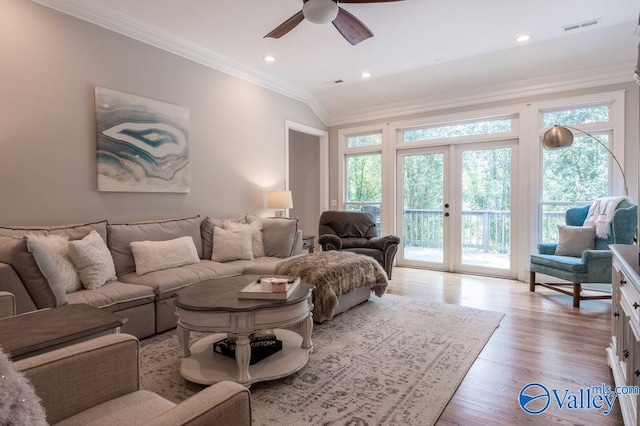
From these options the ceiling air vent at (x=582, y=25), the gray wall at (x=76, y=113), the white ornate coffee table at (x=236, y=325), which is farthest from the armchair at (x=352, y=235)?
the ceiling air vent at (x=582, y=25)

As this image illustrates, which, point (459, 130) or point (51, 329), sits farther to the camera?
point (459, 130)

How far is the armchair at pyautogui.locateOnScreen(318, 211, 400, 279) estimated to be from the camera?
183 inches

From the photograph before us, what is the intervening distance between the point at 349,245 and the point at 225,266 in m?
1.86

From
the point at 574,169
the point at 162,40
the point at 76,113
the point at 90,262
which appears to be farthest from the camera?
the point at 574,169

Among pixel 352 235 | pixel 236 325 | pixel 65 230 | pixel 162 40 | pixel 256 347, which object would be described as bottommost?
Result: pixel 256 347

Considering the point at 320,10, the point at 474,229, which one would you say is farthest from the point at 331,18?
the point at 474,229

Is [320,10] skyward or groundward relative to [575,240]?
skyward

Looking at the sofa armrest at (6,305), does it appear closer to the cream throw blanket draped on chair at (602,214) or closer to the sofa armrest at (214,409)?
the sofa armrest at (214,409)

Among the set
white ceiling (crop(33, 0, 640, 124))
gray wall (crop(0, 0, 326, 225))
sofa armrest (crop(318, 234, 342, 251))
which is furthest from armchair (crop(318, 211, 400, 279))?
white ceiling (crop(33, 0, 640, 124))

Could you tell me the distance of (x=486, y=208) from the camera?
5.31m

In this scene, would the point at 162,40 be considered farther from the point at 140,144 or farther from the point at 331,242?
the point at 331,242

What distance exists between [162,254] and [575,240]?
4444mm

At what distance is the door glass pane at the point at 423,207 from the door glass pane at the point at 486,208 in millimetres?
364

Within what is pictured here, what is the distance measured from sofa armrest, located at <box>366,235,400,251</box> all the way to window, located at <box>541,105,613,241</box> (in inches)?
81.3
